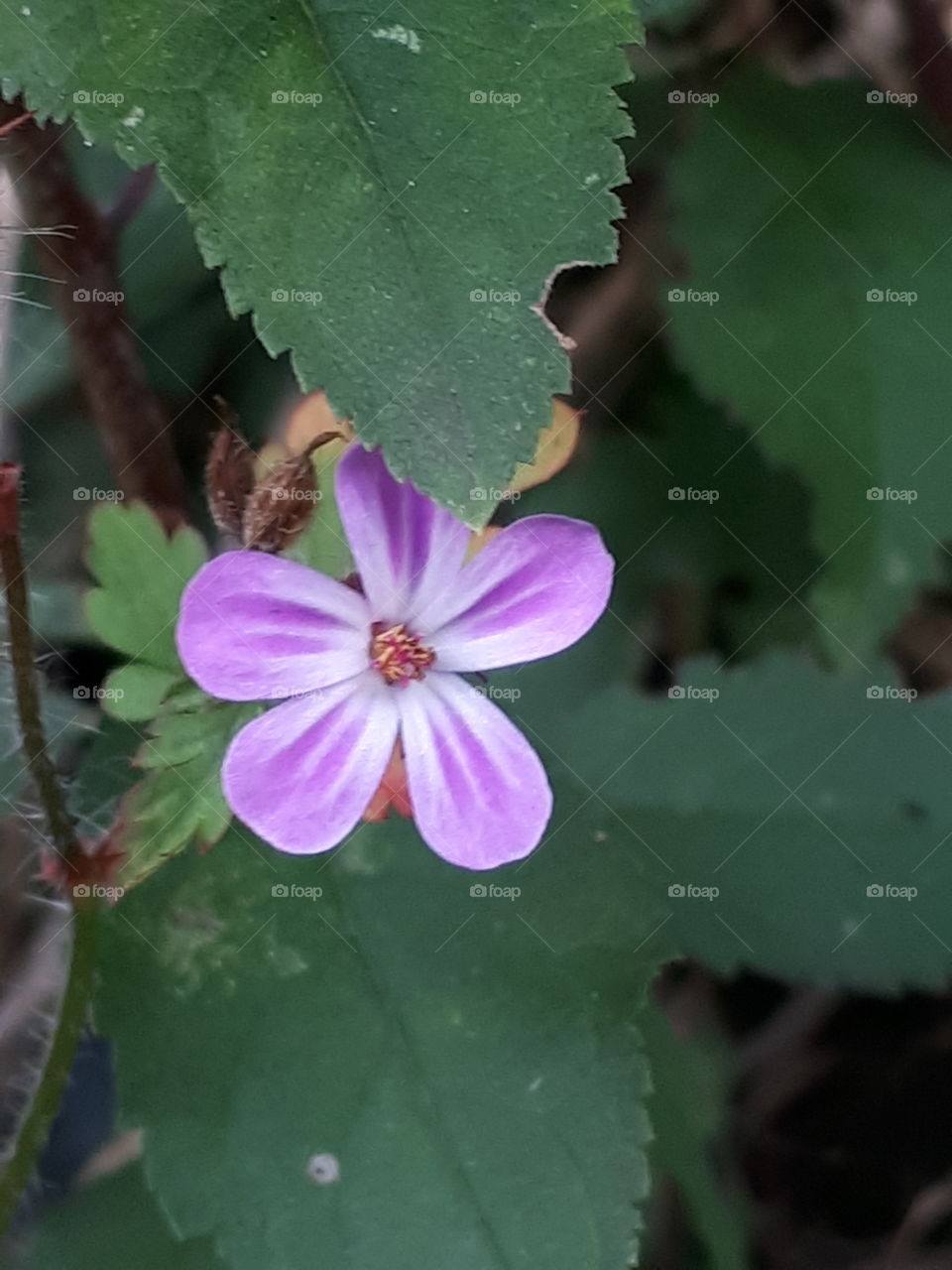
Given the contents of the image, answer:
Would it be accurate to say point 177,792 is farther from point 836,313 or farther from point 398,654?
point 836,313

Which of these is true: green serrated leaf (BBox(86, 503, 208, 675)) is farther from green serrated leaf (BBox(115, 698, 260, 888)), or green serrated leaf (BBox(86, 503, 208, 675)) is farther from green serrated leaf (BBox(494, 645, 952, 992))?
green serrated leaf (BBox(494, 645, 952, 992))

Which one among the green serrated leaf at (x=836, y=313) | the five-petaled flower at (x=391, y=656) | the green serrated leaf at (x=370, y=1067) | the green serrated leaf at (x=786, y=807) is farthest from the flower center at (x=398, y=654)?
the green serrated leaf at (x=836, y=313)

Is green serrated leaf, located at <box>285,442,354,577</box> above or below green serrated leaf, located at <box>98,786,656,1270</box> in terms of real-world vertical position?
above

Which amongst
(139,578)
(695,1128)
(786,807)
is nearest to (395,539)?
(139,578)

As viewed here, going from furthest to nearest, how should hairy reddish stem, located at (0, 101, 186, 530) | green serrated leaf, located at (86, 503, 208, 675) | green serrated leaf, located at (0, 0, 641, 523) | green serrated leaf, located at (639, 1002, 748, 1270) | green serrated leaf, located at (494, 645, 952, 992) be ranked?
1. green serrated leaf, located at (639, 1002, 748, 1270)
2. green serrated leaf, located at (494, 645, 952, 992)
3. hairy reddish stem, located at (0, 101, 186, 530)
4. green serrated leaf, located at (86, 503, 208, 675)
5. green serrated leaf, located at (0, 0, 641, 523)

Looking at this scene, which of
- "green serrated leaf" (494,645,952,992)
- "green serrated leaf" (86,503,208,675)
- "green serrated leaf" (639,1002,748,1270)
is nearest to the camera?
"green serrated leaf" (86,503,208,675)

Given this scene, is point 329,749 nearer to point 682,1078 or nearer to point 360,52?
point 360,52

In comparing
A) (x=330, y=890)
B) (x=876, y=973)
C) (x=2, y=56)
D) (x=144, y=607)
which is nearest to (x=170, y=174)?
(x=2, y=56)

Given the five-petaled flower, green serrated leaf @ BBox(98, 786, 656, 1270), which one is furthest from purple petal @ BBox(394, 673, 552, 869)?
green serrated leaf @ BBox(98, 786, 656, 1270)
